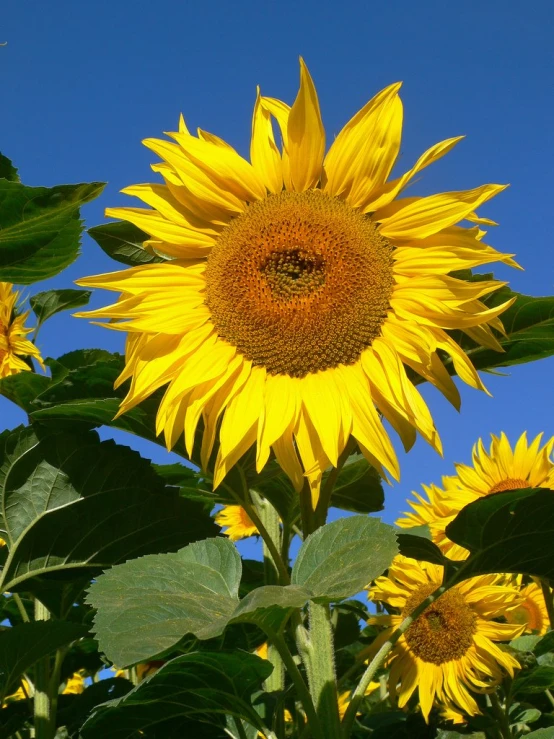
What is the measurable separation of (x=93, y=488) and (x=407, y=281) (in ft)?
3.06

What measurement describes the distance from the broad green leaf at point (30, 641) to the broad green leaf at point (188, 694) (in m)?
0.34

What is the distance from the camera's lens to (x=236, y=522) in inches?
207

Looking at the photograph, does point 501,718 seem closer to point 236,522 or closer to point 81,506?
point 81,506

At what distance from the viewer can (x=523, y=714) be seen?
339 cm

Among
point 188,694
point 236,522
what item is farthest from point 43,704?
point 236,522

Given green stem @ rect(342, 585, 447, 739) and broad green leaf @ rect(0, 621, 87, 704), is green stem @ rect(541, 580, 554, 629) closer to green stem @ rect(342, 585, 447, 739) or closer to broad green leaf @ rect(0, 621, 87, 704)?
green stem @ rect(342, 585, 447, 739)

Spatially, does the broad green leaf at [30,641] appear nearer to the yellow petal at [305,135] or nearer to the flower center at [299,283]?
the flower center at [299,283]

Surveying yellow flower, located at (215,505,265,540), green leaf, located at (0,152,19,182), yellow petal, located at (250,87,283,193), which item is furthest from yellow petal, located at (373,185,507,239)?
yellow flower, located at (215,505,265,540)

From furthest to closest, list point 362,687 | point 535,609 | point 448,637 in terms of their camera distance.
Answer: point 535,609, point 448,637, point 362,687

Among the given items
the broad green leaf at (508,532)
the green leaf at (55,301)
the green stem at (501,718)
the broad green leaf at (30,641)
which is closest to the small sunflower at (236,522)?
the green leaf at (55,301)

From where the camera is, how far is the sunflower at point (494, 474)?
12.6 ft

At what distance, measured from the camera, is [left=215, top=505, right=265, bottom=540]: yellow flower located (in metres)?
5.09

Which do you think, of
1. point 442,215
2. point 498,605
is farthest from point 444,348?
point 498,605

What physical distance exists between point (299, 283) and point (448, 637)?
5.63ft
